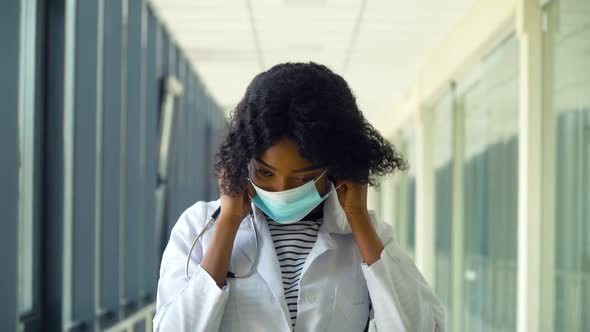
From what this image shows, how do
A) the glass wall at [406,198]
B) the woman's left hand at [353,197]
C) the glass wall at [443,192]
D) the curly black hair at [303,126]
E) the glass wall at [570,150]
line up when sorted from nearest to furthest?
the curly black hair at [303,126]
the woman's left hand at [353,197]
the glass wall at [570,150]
the glass wall at [443,192]
the glass wall at [406,198]

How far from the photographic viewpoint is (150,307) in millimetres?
6301

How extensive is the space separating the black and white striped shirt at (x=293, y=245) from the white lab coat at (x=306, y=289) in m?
0.03

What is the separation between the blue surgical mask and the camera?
5.97 ft

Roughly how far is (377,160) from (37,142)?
7.67 feet

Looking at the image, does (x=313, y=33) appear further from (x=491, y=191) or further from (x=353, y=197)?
(x=353, y=197)

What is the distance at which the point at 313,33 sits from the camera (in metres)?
7.09

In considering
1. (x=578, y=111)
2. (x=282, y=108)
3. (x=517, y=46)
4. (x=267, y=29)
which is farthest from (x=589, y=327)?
(x=267, y=29)

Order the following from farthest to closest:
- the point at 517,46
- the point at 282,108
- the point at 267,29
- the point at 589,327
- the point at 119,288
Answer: the point at 267,29 → the point at 119,288 → the point at 517,46 → the point at 589,327 → the point at 282,108

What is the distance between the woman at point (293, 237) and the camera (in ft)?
5.68

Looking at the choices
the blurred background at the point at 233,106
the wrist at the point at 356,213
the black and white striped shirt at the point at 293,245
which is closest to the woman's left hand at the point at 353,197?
the wrist at the point at 356,213

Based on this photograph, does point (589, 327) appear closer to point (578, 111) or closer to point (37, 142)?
point (578, 111)

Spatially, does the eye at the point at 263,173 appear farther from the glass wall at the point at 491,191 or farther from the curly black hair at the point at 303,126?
the glass wall at the point at 491,191

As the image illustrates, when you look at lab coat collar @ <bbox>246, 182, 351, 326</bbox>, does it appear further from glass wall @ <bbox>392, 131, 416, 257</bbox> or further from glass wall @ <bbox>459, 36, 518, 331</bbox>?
glass wall @ <bbox>392, 131, 416, 257</bbox>

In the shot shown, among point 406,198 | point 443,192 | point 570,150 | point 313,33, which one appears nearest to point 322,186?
point 570,150
